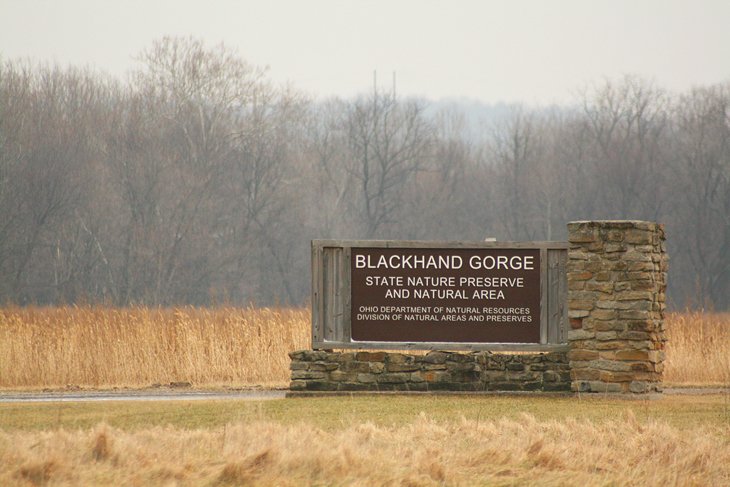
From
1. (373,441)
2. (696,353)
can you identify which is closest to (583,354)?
(696,353)

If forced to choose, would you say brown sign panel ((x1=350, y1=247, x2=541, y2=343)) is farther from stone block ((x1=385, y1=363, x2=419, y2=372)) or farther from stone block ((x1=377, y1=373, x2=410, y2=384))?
stone block ((x1=377, y1=373, x2=410, y2=384))

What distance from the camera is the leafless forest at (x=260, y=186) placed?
62781 millimetres

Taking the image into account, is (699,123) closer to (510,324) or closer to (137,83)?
(137,83)

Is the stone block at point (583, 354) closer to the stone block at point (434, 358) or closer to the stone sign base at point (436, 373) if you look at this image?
the stone sign base at point (436, 373)

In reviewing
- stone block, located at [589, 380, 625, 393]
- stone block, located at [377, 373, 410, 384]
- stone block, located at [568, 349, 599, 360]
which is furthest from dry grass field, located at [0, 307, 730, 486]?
stone block, located at [377, 373, 410, 384]

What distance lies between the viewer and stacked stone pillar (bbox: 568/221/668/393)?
57.1 ft

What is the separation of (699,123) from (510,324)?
58.9 meters

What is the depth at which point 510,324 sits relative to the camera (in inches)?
707

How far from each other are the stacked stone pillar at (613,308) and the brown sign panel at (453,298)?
25.2 inches

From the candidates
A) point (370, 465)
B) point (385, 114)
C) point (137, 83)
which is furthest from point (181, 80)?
Answer: point (370, 465)

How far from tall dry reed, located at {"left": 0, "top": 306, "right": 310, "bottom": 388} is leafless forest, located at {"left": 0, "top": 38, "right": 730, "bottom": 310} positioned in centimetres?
3569

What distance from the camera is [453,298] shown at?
18.1m

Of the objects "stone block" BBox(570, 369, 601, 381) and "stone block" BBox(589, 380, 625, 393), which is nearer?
"stone block" BBox(589, 380, 625, 393)

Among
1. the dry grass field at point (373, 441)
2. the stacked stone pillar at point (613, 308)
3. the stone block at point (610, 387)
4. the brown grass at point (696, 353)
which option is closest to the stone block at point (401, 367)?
the dry grass field at point (373, 441)
